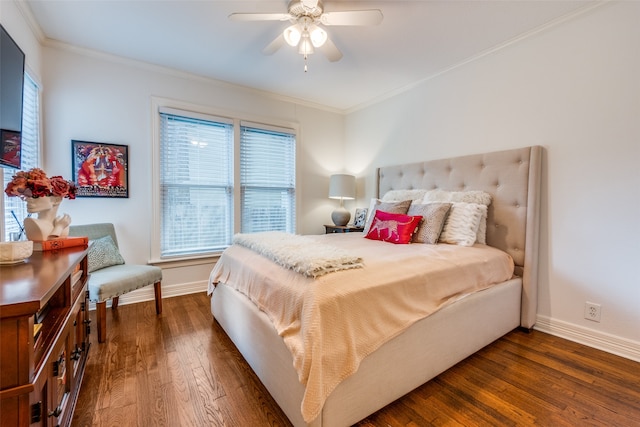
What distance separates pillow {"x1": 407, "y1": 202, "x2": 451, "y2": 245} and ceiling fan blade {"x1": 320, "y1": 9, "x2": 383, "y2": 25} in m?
1.50

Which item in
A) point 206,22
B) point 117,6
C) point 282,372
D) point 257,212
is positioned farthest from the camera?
point 257,212

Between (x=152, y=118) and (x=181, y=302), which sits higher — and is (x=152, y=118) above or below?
above

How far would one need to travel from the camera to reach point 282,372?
134 centimetres

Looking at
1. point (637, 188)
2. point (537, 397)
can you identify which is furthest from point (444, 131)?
point (537, 397)

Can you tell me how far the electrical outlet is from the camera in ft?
6.61

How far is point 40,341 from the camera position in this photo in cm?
94

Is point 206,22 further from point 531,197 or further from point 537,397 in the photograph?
point 537,397

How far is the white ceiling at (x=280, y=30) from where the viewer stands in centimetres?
200

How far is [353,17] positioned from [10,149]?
217 centimetres

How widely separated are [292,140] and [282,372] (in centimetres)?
315

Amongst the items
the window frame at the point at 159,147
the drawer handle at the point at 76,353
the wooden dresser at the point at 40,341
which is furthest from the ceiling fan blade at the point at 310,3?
the drawer handle at the point at 76,353

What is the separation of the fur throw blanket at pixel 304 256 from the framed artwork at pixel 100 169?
1.73 m

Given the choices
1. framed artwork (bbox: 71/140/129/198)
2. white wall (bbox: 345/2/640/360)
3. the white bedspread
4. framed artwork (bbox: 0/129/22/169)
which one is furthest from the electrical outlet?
framed artwork (bbox: 71/140/129/198)

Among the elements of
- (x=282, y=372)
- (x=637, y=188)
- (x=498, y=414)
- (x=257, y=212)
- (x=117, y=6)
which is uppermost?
(x=117, y=6)
